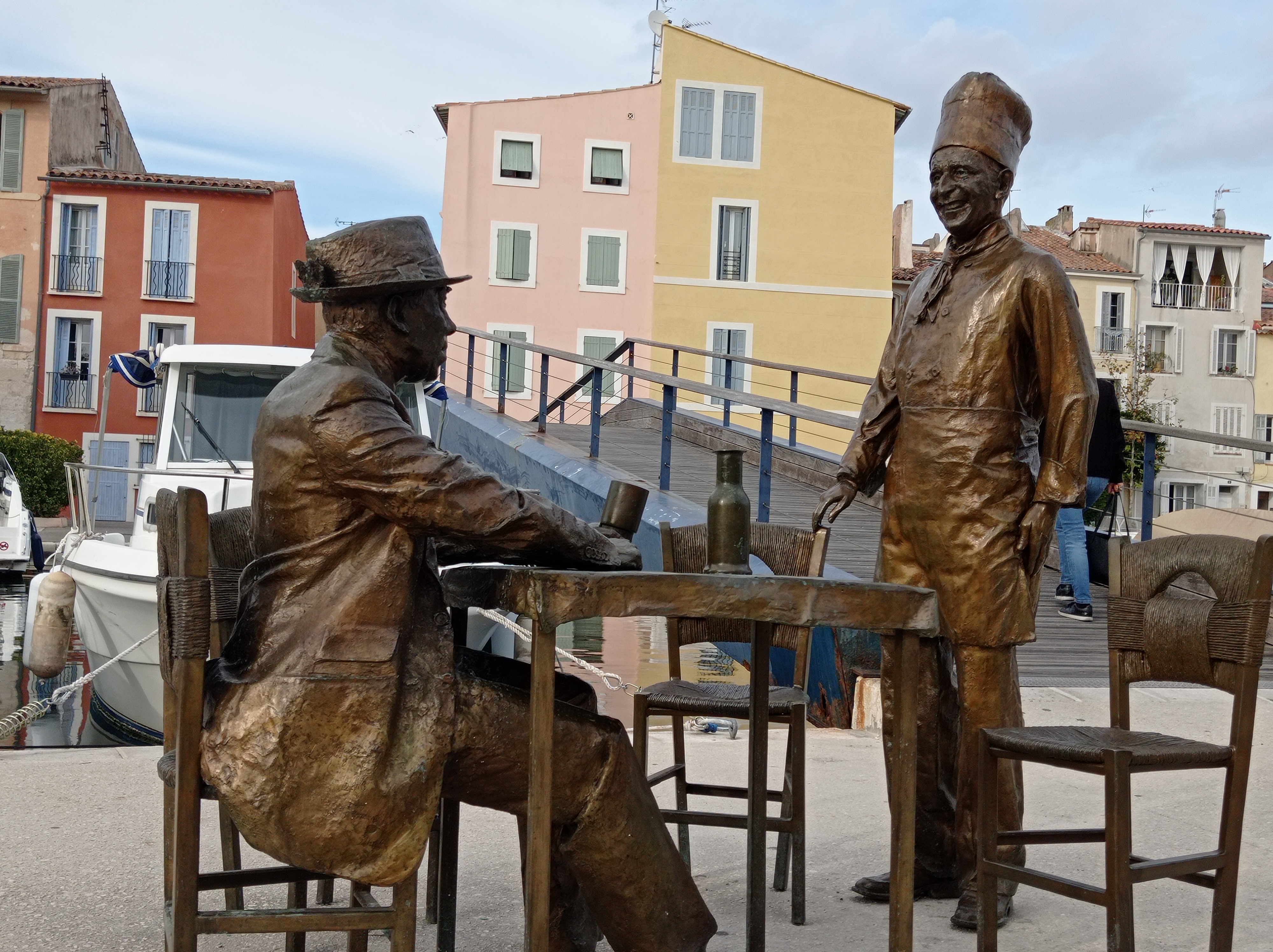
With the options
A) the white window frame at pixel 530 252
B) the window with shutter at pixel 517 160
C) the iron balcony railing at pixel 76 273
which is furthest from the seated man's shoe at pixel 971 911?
the iron balcony railing at pixel 76 273

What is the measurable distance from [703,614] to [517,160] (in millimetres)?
29270

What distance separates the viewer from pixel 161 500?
2846mm

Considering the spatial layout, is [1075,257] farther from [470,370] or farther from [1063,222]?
[470,370]

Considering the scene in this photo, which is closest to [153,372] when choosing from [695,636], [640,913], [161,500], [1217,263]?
[695,636]

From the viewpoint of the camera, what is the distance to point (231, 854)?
3.18 m

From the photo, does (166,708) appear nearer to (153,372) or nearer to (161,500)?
(161,500)

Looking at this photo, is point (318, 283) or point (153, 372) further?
point (153, 372)

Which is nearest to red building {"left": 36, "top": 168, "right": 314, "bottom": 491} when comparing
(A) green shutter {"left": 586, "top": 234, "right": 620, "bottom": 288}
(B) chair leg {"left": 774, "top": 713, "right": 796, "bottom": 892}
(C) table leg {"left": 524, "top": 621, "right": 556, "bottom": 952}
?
(A) green shutter {"left": 586, "top": 234, "right": 620, "bottom": 288}

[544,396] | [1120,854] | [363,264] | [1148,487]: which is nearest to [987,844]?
[1120,854]

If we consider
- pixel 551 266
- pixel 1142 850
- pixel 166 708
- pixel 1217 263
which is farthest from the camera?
pixel 1217 263

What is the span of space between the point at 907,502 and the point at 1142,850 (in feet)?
4.53

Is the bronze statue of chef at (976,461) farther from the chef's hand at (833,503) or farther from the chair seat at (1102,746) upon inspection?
the chair seat at (1102,746)

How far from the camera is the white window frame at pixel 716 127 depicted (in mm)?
30922

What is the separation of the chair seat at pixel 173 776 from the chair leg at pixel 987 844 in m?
1.65
